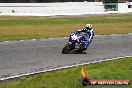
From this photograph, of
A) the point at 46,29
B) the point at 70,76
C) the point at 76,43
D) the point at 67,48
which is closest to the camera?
the point at 70,76

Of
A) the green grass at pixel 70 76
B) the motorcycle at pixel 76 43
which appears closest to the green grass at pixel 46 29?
the motorcycle at pixel 76 43

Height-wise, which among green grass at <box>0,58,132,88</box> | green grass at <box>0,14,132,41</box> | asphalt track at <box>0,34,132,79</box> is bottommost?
green grass at <box>0,14,132,41</box>

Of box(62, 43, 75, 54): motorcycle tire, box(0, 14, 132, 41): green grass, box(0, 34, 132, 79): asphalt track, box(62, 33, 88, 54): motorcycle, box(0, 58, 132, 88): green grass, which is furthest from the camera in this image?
box(0, 14, 132, 41): green grass

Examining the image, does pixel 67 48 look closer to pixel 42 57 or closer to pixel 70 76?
pixel 42 57

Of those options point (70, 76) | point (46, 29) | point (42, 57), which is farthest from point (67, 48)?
point (46, 29)

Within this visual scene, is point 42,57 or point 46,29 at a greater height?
point 42,57

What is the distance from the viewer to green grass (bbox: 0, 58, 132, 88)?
10.7 metres

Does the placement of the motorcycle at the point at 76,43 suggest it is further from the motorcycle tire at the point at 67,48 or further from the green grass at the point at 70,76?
the green grass at the point at 70,76

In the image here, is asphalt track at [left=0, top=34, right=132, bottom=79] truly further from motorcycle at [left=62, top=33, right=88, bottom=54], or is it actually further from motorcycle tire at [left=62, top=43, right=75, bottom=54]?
motorcycle at [left=62, top=33, right=88, bottom=54]

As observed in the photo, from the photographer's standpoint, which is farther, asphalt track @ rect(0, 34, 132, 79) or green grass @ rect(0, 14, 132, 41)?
Answer: green grass @ rect(0, 14, 132, 41)

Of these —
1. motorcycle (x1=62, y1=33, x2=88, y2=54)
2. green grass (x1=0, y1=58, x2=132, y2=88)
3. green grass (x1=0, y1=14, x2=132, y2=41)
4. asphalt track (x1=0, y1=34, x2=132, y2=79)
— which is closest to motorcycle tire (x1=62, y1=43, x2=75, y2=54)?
motorcycle (x1=62, y1=33, x2=88, y2=54)

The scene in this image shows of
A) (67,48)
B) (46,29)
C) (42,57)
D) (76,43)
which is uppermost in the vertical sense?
(76,43)

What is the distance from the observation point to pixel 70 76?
1217 centimetres

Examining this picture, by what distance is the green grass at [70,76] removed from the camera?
1075cm
